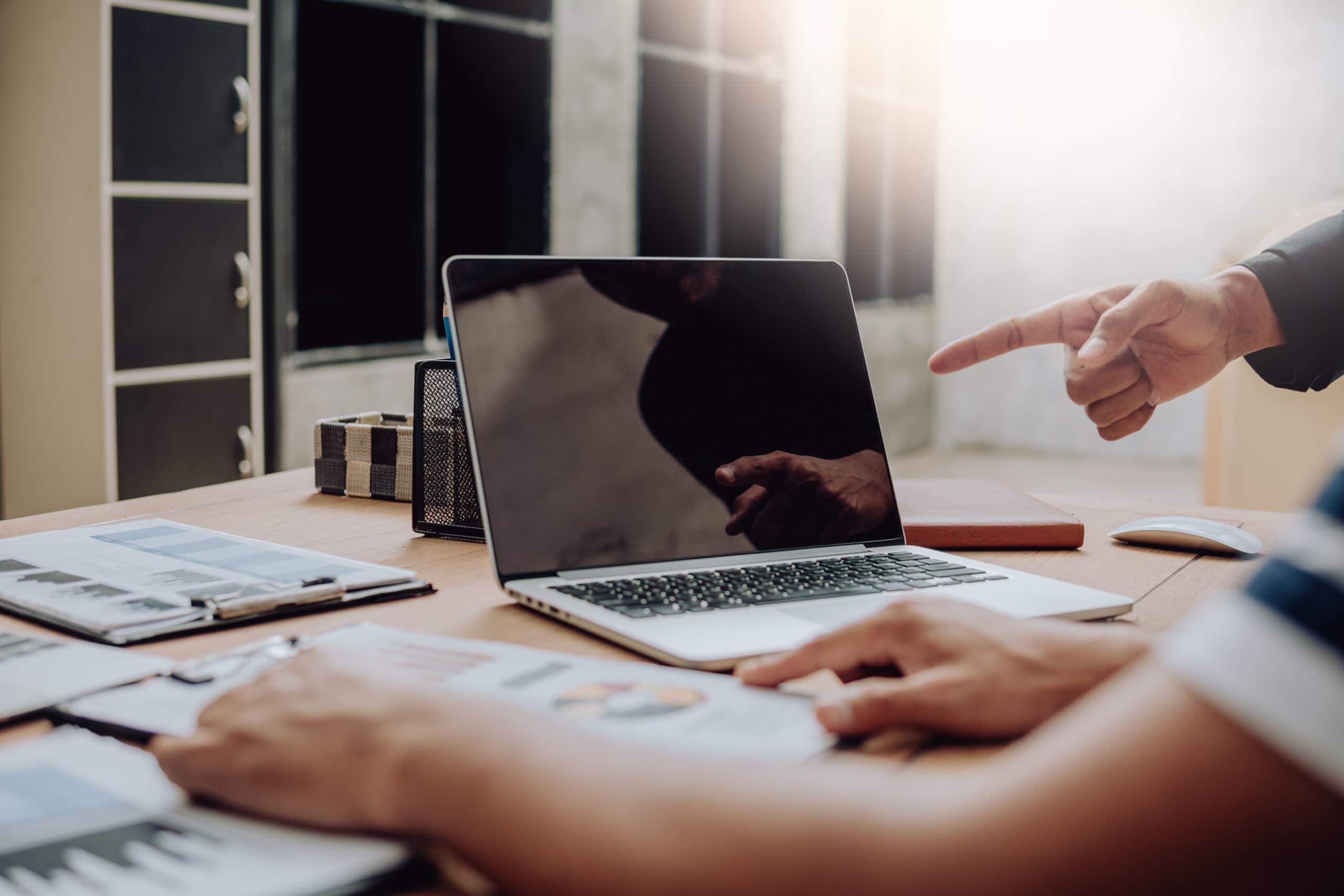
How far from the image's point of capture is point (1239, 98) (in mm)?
6387

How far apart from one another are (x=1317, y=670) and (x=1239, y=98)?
23.2 feet

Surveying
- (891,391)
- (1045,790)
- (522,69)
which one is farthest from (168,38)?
(891,391)

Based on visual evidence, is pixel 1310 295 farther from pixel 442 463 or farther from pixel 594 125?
pixel 594 125

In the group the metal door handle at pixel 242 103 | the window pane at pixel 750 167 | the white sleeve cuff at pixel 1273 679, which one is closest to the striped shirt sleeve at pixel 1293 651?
the white sleeve cuff at pixel 1273 679

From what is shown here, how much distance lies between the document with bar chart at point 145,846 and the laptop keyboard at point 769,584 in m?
0.33

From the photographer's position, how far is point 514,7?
4.29 m

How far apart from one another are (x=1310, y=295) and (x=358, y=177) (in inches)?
125

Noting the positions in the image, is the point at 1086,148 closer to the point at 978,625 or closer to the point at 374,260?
the point at 374,260

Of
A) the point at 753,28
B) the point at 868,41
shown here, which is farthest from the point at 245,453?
the point at 868,41

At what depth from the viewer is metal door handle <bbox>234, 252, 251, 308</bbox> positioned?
301 centimetres

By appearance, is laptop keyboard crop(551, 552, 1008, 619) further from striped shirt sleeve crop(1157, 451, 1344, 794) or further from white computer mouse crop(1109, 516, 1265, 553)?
striped shirt sleeve crop(1157, 451, 1344, 794)

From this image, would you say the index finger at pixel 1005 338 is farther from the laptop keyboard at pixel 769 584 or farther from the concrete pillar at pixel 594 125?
the concrete pillar at pixel 594 125

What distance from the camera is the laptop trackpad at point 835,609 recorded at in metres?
0.79

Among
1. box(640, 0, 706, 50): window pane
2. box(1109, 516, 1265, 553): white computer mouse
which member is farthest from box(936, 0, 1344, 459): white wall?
box(1109, 516, 1265, 553): white computer mouse
